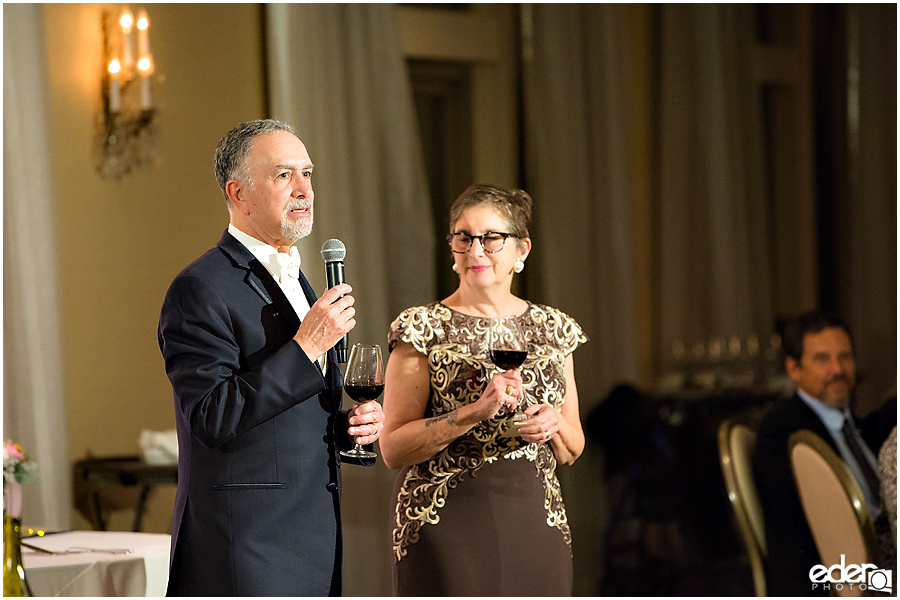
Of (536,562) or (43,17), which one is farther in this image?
(43,17)

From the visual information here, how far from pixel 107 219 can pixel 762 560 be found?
2.88 metres

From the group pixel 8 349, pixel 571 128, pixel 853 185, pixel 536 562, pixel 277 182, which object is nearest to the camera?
pixel 277 182

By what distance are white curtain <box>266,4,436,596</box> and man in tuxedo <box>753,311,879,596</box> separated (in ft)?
5.81

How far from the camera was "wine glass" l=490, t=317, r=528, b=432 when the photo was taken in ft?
6.66

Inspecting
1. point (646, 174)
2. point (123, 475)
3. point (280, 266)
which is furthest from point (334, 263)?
point (646, 174)

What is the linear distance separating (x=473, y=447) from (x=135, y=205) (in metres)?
2.49

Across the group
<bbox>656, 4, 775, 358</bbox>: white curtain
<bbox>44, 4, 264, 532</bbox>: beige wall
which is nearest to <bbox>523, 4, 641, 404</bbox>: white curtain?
<bbox>656, 4, 775, 358</bbox>: white curtain

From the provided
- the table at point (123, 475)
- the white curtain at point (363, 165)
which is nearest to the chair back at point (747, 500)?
the white curtain at point (363, 165)

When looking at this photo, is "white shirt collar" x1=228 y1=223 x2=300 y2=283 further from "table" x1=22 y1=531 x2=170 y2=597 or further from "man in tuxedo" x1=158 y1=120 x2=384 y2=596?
"table" x1=22 y1=531 x2=170 y2=597

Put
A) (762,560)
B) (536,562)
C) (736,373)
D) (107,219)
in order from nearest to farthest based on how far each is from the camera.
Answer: (536,562), (762,560), (107,219), (736,373)

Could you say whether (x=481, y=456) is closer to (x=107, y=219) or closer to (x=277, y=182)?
(x=277, y=182)

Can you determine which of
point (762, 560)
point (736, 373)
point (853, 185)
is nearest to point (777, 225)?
point (853, 185)

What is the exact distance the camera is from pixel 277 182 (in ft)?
5.99

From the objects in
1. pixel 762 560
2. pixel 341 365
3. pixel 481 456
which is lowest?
pixel 762 560
